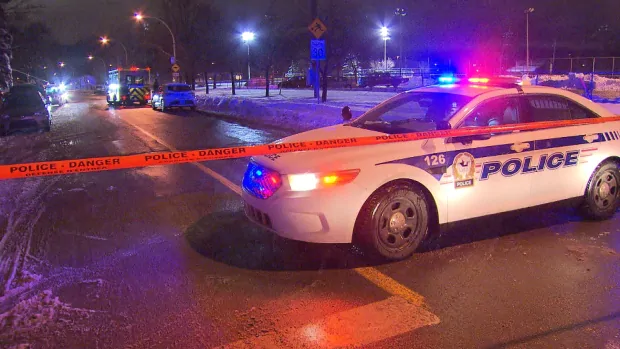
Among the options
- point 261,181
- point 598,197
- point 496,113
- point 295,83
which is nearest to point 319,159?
A: point 261,181

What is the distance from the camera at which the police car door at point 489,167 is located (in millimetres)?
4832

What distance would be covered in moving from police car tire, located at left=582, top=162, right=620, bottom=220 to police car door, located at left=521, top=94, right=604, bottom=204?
119 mm

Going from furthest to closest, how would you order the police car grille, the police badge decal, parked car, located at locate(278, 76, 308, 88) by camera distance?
parked car, located at locate(278, 76, 308, 88), the police badge decal, the police car grille

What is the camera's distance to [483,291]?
4.15 m

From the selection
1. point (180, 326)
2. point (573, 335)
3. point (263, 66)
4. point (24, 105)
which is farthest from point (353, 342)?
point (263, 66)

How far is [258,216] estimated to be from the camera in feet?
15.6

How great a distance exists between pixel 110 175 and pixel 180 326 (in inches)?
256

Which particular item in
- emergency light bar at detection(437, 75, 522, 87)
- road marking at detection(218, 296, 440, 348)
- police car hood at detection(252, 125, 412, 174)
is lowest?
road marking at detection(218, 296, 440, 348)

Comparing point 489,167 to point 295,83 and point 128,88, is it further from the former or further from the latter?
point 295,83

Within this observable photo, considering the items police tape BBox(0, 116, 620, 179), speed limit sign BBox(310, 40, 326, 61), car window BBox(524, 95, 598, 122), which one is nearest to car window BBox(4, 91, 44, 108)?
speed limit sign BBox(310, 40, 326, 61)

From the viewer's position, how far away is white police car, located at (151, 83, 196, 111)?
94.4 ft

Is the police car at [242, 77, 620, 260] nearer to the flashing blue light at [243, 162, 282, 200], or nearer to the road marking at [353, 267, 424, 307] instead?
the flashing blue light at [243, 162, 282, 200]

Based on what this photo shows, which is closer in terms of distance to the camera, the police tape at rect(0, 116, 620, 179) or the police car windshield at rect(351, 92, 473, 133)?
the police tape at rect(0, 116, 620, 179)

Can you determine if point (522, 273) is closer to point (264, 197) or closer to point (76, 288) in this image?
point (264, 197)
